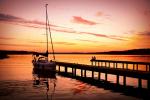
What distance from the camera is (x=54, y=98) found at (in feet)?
70.9

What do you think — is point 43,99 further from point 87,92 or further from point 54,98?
point 87,92

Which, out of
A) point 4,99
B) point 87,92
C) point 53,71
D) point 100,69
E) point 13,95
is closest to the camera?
point 4,99

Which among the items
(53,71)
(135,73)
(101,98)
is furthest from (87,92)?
(53,71)

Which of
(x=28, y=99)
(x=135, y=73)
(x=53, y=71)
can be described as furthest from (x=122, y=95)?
(x=53, y=71)

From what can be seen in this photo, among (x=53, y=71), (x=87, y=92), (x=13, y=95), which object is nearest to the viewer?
(x=13, y=95)

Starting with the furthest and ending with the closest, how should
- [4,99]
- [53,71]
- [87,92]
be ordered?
[53,71]
[87,92]
[4,99]

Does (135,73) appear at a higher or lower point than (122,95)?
higher

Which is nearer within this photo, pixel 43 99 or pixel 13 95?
pixel 43 99

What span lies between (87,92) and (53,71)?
19.6m

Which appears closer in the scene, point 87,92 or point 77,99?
point 77,99

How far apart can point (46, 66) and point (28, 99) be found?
77.4 feet

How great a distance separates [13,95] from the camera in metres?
22.7

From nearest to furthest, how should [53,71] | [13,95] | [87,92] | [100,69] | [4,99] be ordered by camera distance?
[4,99] → [13,95] → [87,92] → [100,69] → [53,71]

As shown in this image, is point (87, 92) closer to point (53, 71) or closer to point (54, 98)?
point (54, 98)
